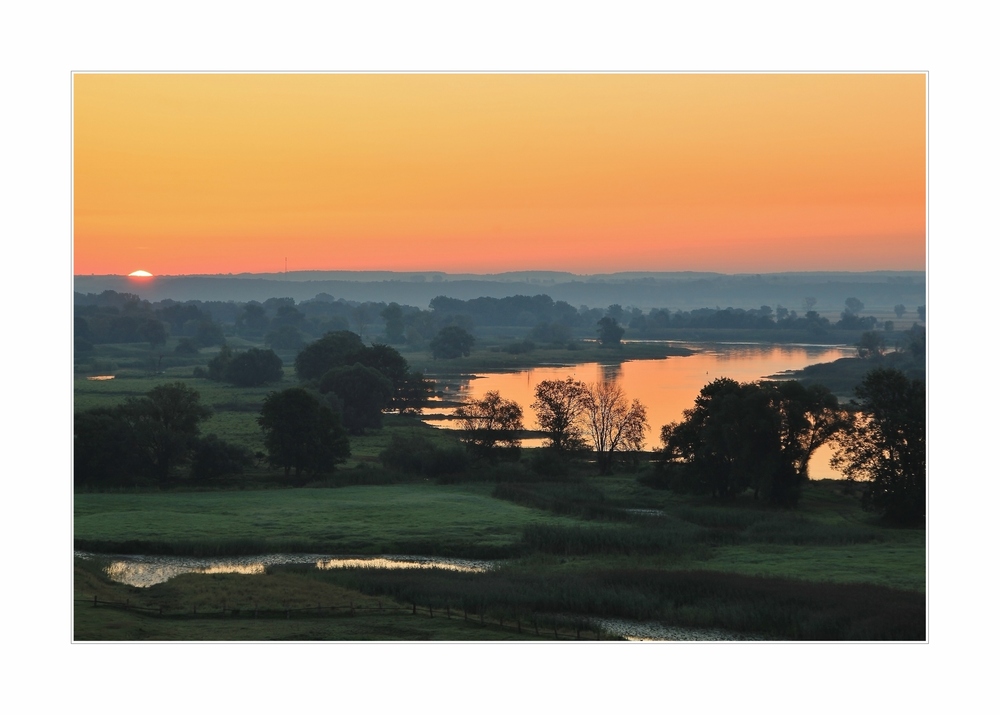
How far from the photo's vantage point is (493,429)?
159 ft

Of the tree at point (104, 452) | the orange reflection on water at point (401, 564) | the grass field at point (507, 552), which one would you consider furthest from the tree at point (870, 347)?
the orange reflection on water at point (401, 564)

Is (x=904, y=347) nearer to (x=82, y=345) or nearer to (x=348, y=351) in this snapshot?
(x=348, y=351)

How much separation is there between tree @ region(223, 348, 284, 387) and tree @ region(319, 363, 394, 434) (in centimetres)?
1842

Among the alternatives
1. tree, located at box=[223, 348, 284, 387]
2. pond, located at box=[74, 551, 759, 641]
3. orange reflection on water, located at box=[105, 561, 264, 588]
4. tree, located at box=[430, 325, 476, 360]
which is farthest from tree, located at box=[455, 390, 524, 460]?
tree, located at box=[430, 325, 476, 360]

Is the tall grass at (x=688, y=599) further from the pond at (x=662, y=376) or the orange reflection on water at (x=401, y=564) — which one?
the pond at (x=662, y=376)

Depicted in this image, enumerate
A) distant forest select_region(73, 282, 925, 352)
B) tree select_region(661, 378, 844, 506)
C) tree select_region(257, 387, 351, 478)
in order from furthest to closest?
distant forest select_region(73, 282, 925, 352)
tree select_region(257, 387, 351, 478)
tree select_region(661, 378, 844, 506)

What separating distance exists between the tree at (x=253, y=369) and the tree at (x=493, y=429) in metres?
36.3

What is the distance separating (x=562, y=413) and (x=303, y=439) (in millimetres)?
13502

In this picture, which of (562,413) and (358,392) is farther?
(358,392)

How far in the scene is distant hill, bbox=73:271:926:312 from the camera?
77.8 metres

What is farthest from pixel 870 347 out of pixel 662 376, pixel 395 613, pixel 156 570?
pixel 395 613

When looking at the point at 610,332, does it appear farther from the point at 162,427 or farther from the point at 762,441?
the point at 162,427

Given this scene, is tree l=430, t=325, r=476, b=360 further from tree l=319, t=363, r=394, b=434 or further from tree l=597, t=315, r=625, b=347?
tree l=319, t=363, r=394, b=434

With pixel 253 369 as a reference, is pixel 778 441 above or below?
below
